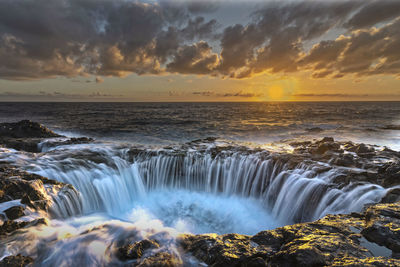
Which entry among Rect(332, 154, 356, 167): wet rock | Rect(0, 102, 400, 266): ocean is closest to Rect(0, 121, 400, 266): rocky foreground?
Rect(0, 102, 400, 266): ocean

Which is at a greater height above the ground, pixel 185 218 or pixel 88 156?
pixel 88 156

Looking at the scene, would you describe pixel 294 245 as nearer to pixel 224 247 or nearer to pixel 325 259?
pixel 325 259

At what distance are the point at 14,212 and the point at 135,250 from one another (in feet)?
10.2

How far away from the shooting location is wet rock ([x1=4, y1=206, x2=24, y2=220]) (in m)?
4.42

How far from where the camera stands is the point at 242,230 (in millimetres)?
6695

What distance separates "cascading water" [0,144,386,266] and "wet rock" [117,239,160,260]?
0.30 m

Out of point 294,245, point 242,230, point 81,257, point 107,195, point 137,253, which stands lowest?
point 242,230

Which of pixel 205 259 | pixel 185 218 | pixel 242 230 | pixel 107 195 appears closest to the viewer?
pixel 205 259

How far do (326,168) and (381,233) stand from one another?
14.6 ft

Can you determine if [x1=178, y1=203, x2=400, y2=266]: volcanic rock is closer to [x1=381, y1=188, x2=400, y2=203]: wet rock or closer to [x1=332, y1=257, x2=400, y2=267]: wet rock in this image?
Answer: [x1=332, y1=257, x2=400, y2=267]: wet rock

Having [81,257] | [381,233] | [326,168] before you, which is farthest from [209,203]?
[381,233]

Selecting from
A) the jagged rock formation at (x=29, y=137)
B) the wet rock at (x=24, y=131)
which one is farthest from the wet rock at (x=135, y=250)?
the wet rock at (x=24, y=131)

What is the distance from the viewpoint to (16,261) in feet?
10.6

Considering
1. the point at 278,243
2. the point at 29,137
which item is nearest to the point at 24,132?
the point at 29,137
